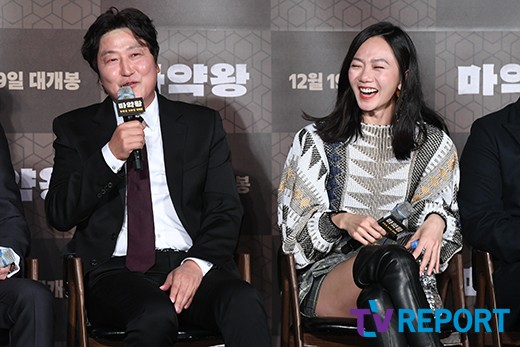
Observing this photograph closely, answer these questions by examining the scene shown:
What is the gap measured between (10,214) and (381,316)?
1.48 meters

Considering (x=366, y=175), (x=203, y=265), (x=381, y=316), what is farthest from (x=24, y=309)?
(x=366, y=175)

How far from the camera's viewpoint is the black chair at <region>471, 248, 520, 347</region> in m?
3.40

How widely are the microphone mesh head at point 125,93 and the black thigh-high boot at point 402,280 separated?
1033mm

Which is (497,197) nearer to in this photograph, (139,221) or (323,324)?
(323,324)

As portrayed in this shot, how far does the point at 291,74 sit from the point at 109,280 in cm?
148

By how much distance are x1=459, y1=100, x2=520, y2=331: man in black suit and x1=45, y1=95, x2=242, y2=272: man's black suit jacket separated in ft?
3.08

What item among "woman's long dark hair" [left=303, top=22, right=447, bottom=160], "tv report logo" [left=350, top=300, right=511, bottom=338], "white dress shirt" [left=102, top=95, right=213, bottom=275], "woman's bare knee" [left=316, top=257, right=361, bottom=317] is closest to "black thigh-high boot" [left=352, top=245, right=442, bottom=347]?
"tv report logo" [left=350, top=300, right=511, bottom=338]

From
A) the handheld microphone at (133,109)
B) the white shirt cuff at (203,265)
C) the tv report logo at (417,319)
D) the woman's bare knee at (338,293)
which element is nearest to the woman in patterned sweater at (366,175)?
the woman's bare knee at (338,293)

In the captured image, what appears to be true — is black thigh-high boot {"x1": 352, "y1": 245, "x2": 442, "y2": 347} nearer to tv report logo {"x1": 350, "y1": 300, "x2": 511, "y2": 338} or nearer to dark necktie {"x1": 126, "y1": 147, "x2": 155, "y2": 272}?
tv report logo {"x1": 350, "y1": 300, "x2": 511, "y2": 338}

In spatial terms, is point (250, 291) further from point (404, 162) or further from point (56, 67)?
point (56, 67)

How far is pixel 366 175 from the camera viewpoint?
3.58 m

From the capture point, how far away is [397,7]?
4285 millimetres

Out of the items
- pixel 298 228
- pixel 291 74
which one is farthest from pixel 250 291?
pixel 291 74

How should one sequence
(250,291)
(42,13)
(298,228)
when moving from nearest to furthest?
(250,291) → (298,228) → (42,13)
